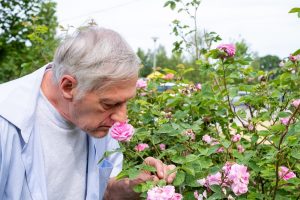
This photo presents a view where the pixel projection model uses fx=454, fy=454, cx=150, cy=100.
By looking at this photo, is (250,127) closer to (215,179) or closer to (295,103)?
(295,103)

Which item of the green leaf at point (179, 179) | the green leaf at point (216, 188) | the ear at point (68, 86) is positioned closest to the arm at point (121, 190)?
the green leaf at point (179, 179)

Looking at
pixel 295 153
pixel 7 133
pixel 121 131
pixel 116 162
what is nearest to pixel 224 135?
pixel 116 162

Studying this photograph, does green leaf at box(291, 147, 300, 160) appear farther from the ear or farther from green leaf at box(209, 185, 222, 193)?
the ear

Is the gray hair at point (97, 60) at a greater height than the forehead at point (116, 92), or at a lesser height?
greater

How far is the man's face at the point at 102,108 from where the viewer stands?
5.48ft

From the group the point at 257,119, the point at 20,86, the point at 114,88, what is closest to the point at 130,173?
the point at 114,88

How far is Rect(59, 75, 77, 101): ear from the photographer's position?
168 cm

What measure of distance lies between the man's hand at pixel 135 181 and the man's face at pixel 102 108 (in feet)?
0.75

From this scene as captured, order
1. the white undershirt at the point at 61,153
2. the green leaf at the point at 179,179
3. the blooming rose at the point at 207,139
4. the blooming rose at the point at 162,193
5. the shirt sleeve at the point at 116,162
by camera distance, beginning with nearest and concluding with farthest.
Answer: the blooming rose at the point at 162,193 → the green leaf at the point at 179,179 → the white undershirt at the point at 61,153 → the shirt sleeve at the point at 116,162 → the blooming rose at the point at 207,139

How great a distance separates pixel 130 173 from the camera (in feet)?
5.61

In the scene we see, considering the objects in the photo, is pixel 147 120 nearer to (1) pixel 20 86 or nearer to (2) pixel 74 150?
(2) pixel 74 150

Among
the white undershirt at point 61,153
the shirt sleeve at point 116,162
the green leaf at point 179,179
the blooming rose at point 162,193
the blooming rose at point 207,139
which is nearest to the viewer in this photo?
the blooming rose at point 162,193

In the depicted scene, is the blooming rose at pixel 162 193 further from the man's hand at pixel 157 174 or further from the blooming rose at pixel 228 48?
the blooming rose at pixel 228 48

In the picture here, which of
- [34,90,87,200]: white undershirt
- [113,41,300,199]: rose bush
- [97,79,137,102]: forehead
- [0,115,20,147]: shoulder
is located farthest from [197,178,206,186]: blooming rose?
[0,115,20,147]: shoulder
